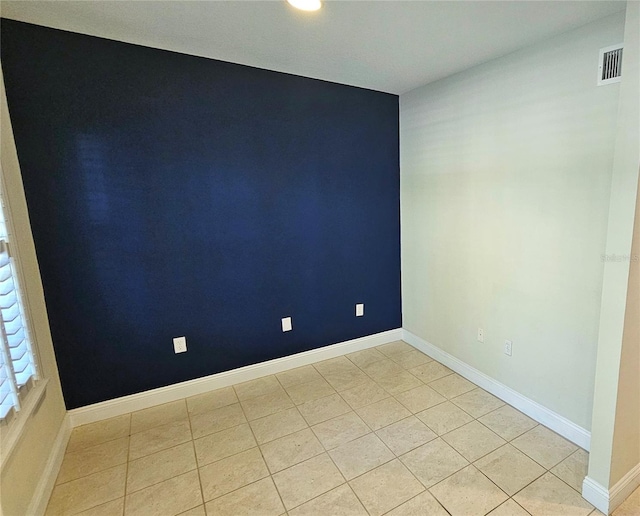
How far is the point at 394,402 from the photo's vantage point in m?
2.50

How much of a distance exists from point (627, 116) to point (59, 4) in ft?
8.82

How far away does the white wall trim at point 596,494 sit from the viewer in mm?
1597

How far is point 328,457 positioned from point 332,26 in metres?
2.46

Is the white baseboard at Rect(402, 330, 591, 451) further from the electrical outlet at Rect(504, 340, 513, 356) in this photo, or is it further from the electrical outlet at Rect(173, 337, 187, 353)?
the electrical outlet at Rect(173, 337, 187, 353)

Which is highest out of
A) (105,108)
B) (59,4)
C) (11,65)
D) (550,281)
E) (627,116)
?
(59,4)

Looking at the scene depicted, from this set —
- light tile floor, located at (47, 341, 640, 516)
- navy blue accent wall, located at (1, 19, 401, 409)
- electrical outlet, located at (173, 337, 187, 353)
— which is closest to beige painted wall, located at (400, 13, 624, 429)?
light tile floor, located at (47, 341, 640, 516)

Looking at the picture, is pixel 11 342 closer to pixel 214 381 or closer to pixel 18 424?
pixel 18 424

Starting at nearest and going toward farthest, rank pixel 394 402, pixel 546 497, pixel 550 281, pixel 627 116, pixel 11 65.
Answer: pixel 627 116
pixel 546 497
pixel 11 65
pixel 550 281
pixel 394 402

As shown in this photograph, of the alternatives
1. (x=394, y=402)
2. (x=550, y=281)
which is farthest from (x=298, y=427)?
(x=550, y=281)

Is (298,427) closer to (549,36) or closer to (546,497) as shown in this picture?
(546,497)

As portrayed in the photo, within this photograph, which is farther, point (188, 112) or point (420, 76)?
point (420, 76)

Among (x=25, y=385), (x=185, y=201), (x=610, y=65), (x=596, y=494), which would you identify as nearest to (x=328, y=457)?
(x=596, y=494)

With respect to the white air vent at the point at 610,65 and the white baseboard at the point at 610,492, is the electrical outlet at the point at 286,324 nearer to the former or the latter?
the white baseboard at the point at 610,492

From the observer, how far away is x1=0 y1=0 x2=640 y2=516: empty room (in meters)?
1.69
